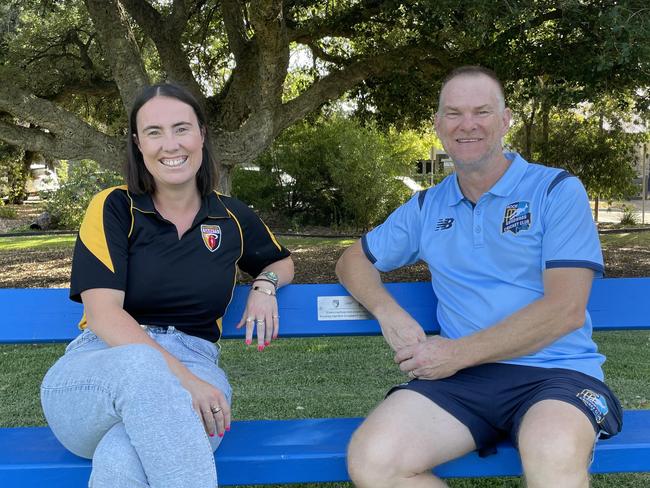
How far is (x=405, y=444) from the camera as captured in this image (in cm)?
233

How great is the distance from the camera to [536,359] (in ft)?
8.57

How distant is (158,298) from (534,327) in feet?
4.48

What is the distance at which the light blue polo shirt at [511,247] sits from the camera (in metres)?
2.58

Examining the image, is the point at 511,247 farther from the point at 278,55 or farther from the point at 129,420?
the point at 278,55

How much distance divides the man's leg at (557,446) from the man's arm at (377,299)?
0.60m

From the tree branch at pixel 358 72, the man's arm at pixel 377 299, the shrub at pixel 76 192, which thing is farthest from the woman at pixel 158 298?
the shrub at pixel 76 192

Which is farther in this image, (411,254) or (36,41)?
(36,41)

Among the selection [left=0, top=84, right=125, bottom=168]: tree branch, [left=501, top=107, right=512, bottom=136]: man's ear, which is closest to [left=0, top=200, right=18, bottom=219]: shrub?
[left=0, top=84, right=125, bottom=168]: tree branch

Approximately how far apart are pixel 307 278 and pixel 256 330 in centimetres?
704

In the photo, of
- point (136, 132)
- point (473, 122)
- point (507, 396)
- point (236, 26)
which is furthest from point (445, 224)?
point (236, 26)

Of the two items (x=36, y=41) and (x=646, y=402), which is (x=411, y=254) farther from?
(x=36, y=41)

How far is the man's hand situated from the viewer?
8.55ft

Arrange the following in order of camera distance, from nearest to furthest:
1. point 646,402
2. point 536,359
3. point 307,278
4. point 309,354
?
point 536,359
point 646,402
point 309,354
point 307,278

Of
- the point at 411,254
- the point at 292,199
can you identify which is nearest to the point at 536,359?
the point at 411,254
